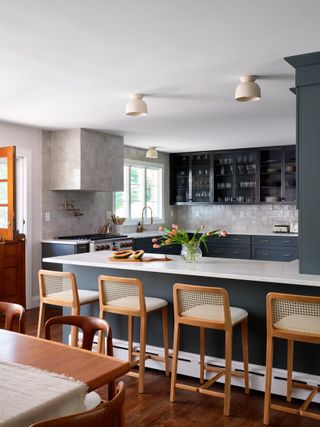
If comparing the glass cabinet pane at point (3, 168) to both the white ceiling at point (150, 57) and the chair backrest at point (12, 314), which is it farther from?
the chair backrest at point (12, 314)

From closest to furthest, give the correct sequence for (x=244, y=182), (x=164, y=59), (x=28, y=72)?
(x=164, y=59) → (x=28, y=72) → (x=244, y=182)

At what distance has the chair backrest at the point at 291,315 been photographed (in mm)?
2922

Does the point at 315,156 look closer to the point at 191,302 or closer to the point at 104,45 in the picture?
the point at 191,302

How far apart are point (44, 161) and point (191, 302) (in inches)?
160

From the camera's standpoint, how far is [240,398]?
3412 millimetres

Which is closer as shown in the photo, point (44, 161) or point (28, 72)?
point (28, 72)

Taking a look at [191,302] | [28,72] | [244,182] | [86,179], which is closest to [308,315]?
[191,302]

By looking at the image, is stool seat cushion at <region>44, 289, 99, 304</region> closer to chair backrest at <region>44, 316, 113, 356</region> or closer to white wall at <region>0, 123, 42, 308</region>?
chair backrest at <region>44, 316, 113, 356</region>

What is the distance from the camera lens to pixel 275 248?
8406 millimetres

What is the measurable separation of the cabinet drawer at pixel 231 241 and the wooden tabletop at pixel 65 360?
268 inches

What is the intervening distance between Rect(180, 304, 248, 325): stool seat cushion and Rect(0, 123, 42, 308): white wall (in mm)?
3658

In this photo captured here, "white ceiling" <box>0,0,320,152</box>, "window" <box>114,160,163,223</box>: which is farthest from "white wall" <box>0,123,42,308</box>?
"window" <box>114,160,163,223</box>

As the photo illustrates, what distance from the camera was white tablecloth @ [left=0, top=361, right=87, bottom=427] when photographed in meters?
1.46

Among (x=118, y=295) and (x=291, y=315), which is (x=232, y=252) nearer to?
(x=118, y=295)
